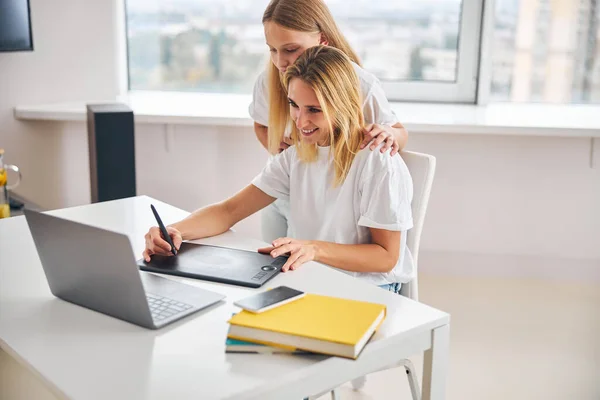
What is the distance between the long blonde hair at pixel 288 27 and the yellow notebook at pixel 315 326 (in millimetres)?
952

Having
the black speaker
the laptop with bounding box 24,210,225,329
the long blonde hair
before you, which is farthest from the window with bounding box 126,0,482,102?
the laptop with bounding box 24,210,225,329

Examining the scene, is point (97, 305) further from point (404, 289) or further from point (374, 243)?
point (404, 289)

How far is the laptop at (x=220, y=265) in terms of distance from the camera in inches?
54.5

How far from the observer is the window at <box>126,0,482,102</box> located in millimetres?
3406

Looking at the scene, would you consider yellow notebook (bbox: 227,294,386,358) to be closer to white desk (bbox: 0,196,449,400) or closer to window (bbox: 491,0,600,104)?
white desk (bbox: 0,196,449,400)

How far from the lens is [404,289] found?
→ 6.00 feet

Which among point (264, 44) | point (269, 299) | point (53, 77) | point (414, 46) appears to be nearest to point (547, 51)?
point (414, 46)

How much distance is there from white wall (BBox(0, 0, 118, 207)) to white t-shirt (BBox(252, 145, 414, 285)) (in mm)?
1796

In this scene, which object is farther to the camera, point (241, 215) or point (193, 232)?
point (241, 215)

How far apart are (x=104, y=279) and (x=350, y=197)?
0.68 m

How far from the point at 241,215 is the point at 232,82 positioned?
1.97 meters

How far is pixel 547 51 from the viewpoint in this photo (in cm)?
335

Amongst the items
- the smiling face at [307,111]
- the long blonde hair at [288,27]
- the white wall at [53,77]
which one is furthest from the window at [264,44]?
the smiling face at [307,111]

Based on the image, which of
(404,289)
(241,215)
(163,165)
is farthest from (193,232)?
(163,165)
